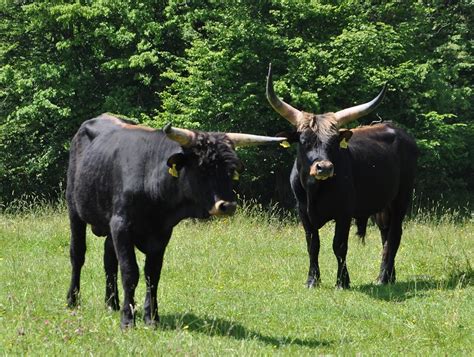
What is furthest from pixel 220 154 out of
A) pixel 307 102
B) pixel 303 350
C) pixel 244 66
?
pixel 244 66

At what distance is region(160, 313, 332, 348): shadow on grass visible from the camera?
258 inches

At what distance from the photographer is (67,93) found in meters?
21.9

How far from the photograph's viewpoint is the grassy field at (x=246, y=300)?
615cm

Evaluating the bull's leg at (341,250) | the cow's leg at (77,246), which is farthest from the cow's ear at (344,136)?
the cow's leg at (77,246)

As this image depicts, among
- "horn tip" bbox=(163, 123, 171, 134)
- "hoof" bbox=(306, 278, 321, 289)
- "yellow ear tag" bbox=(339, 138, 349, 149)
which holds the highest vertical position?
"horn tip" bbox=(163, 123, 171, 134)

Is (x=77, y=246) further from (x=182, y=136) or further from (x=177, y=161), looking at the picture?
(x=182, y=136)

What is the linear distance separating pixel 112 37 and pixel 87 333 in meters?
16.4

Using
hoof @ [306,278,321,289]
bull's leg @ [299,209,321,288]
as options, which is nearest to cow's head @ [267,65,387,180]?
bull's leg @ [299,209,321,288]

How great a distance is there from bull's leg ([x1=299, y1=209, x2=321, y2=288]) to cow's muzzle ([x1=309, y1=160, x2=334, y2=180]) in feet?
3.77

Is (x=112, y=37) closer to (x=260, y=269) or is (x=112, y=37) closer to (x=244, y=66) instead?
(x=244, y=66)

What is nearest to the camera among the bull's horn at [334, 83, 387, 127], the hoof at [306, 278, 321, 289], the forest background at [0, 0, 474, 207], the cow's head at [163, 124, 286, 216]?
the cow's head at [163, 124, 286, 216]

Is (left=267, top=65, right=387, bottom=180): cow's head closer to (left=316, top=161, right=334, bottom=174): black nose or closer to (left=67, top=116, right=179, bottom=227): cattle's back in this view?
(left=316, top=161, right=334, bottom=174): black nose

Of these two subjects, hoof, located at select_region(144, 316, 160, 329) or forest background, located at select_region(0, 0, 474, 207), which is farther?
forest background, located at select_region(0, 0, 474, 207)

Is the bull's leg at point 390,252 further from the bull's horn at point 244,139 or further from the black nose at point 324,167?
the bull's horn at point 244,139
